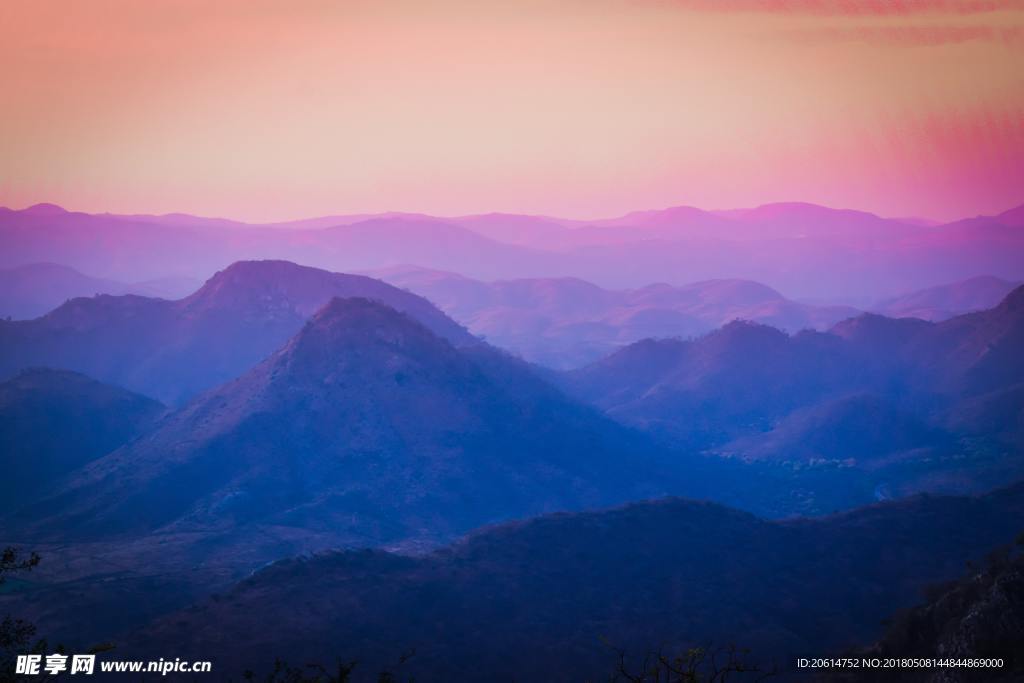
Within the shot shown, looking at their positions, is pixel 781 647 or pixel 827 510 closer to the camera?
pixel 781 647

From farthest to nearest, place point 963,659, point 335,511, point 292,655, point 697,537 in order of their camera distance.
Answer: point 335,511 → point 697,537 → point 292,655 → point 963,659

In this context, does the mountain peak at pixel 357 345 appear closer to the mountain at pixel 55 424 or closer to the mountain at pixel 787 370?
the mountain at pixel 55 424

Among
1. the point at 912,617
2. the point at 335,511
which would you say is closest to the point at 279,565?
the point at 335,511

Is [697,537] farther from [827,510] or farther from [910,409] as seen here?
[910,409]

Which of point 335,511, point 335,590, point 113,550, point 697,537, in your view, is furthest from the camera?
point 335,511

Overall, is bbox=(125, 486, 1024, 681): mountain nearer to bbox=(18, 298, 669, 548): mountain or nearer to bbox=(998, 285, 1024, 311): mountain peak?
bbox=(18, 298, 669, 548): mountain

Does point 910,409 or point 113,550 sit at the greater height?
point 910,409

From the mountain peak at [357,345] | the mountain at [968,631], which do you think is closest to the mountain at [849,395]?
the mountain peak at [357,345]
